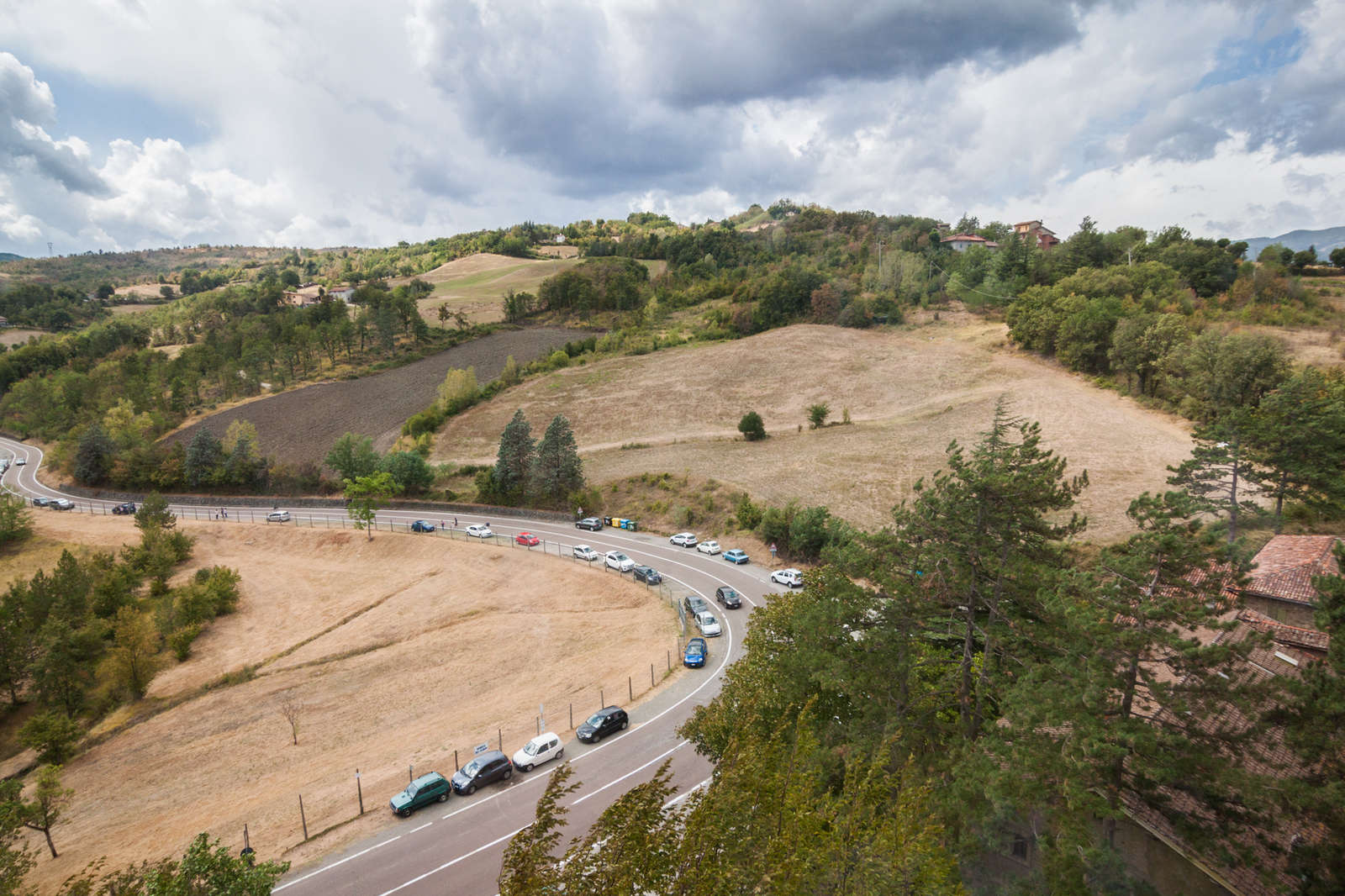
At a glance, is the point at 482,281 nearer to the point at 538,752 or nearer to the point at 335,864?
the point at 538,752

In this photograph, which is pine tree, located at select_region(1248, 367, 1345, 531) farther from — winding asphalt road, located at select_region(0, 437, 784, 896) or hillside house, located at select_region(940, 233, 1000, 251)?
hillside house, located at select_region(940, 233, 1000, 251)

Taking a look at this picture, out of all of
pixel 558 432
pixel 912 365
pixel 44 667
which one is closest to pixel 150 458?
pixel 44 667

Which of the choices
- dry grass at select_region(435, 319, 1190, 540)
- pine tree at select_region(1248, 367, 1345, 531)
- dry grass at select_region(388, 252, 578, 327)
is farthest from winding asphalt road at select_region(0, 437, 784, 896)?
dry grass at select_region(388, 252, 578, 327)

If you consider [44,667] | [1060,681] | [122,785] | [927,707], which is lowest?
[122,785]

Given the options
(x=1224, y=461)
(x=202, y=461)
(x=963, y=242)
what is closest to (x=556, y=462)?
(x=202, y=461)

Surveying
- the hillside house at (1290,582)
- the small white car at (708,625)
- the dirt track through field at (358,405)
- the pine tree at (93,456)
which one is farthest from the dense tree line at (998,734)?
the pine tree at (93,456)

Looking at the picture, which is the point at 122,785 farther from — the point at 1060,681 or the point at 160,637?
the point at 1060,681
